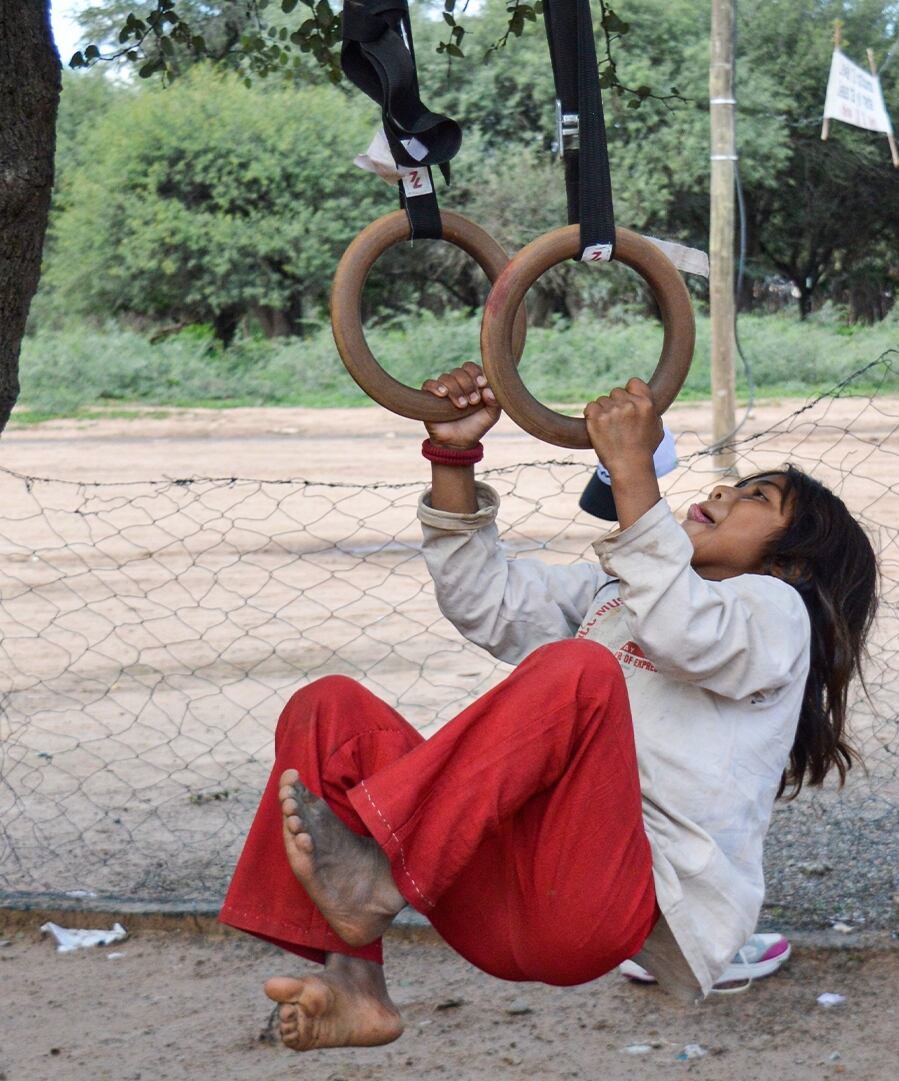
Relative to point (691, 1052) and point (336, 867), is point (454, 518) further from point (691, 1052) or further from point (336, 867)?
point (691, 1052)

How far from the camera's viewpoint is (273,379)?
20391mm

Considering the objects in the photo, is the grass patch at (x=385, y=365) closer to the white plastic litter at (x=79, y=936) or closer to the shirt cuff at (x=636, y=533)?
the white plastic litter at (x=79, y=936)

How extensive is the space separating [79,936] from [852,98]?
9.03 meters

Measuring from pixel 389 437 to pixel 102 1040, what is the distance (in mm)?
12036

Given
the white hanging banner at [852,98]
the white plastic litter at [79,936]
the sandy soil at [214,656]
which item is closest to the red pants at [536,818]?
the sandy soil at [214,656]

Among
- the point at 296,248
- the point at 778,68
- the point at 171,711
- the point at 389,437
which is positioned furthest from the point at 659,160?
the point at 171,711

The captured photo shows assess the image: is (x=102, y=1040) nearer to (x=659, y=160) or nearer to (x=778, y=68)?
(x=659, y=160)

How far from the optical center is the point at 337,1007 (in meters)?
2.11

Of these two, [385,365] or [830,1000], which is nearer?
[830,1000]

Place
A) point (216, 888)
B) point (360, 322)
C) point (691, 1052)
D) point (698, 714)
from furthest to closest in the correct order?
point (216, 888) < point (691, 1052) < point (360, 322) < point (698, 714)

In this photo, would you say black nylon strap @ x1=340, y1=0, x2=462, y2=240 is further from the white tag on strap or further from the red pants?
the red pants

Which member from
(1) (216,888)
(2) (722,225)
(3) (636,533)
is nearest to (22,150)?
(3) (636,533)

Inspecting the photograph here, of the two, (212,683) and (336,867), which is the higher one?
(336,867)

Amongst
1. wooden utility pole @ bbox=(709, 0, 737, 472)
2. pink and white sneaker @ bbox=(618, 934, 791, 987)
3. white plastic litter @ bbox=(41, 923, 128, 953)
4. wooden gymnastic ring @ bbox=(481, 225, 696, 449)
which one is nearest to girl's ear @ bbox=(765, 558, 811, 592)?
wooden gymnastic ring @ bbox=(481, 225, 696, 449)
